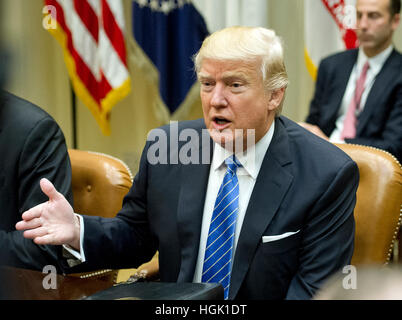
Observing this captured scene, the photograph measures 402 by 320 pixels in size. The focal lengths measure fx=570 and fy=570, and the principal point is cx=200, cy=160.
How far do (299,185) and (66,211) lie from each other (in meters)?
0.70

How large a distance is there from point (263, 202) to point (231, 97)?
34 centimetres

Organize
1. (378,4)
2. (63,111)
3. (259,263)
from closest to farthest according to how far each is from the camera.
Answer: (259,263) → (378,4) → (63,111)

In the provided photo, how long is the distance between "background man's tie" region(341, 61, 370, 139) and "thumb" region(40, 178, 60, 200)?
7.88 ft

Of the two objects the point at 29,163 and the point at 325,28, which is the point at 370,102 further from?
the point at 29,163

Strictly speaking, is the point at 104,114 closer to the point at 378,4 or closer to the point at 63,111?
the point at 63,111

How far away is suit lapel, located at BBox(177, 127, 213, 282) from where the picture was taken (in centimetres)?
175

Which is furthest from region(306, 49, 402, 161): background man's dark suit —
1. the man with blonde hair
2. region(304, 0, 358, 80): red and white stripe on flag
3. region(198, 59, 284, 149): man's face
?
region(198, 59, 284, 149): man's face

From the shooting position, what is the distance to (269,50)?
5.76 ft

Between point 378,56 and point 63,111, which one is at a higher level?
point 378,56

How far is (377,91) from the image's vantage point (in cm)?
348

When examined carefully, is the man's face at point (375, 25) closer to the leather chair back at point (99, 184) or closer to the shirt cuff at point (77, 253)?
the leather chair back at point (99, 184)

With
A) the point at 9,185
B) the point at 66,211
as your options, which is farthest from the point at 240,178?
the point at 9,185

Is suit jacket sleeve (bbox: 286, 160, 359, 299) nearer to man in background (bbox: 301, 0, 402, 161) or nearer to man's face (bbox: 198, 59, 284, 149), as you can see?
man's face (bbox: 198, 59, 284, 149)
